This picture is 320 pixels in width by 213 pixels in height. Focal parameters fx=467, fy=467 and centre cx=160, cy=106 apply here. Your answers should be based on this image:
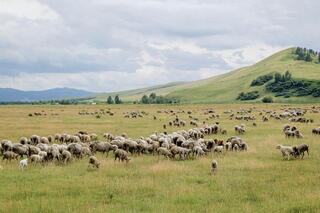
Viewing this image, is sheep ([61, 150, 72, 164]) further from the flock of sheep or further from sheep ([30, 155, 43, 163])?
sheep ([30, 155, 43, 163])

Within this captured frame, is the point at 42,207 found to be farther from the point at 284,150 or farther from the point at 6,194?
the point at 284,150

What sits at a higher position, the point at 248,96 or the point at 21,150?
the point at 248,96

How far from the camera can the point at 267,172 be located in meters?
21.4

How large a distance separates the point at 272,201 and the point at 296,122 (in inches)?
1593

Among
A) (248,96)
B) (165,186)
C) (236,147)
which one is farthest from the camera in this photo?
(248,96)

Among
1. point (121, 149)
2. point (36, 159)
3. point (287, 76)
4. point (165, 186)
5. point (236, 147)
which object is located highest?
point (287, 76)

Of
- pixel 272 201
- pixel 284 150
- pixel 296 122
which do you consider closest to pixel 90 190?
pixel 272 201

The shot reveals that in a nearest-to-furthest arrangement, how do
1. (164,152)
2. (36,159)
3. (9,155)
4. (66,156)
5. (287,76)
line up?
(36,159)
(66,156)
(9,155)
(164,152)
(287,76)

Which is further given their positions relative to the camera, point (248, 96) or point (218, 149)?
point (248, 96)

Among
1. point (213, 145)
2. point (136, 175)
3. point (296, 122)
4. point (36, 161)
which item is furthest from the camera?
point (296, 122)

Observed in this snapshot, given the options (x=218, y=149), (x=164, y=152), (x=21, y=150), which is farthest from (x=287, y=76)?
(x=21, y=150)

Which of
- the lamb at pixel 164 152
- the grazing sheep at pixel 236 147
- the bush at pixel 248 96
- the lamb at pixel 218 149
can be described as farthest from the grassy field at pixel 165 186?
the bush at pixel 248 96

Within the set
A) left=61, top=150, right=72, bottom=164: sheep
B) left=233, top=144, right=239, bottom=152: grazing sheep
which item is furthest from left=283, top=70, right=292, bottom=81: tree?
left=61, top=150, right=72, bottom=164: sheep

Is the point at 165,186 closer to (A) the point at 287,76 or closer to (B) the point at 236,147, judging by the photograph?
(B) the point at 236,147
